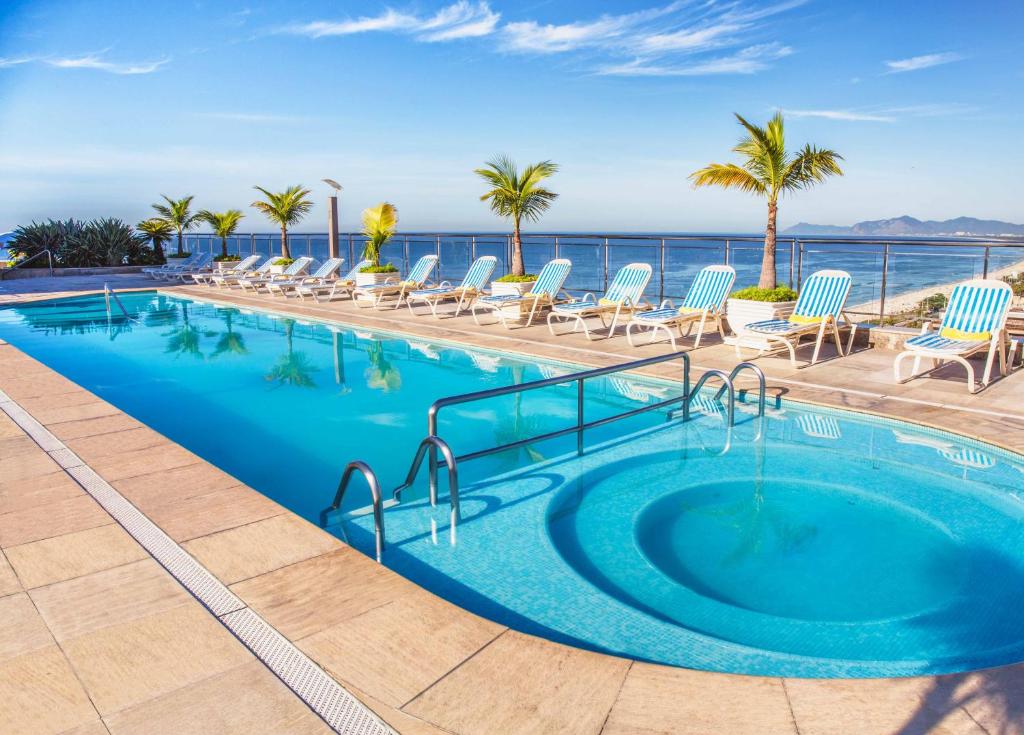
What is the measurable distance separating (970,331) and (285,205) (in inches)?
666

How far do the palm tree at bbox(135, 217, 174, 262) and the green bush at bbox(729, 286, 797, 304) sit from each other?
20.2 metres

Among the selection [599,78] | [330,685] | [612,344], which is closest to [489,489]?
[330,685]

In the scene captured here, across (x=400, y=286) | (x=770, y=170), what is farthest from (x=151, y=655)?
(x=400, y=286)

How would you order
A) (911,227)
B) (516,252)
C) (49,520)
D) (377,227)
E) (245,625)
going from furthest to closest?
(911,227) → (377,227) → (516,252) → (49,520) → (245,625)

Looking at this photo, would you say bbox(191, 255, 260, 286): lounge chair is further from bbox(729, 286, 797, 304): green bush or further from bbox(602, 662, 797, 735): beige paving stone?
bbox(602, 662, 797, 735): beige paving stone

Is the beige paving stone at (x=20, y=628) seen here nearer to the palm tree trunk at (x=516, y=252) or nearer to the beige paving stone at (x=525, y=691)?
the beige paving stone at (x=525, y=691)

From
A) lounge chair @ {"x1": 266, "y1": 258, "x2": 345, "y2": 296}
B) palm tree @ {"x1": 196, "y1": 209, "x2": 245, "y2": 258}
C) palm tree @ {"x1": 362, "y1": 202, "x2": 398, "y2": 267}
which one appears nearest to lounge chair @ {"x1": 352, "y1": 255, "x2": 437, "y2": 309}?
lounge chair @ {"x1": 266, "y1": 258, "x2": 345, "y2": 296}

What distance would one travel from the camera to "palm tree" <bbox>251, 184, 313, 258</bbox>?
19.3 metres

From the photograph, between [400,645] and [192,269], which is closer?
[400,645]

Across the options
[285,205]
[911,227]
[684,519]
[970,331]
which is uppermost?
[911,227]

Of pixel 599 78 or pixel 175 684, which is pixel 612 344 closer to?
pixel 175 684

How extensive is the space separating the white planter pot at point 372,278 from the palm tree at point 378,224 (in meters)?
1.72

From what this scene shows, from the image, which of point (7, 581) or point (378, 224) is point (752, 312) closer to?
point (7, 581)

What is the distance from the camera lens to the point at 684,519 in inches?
169
